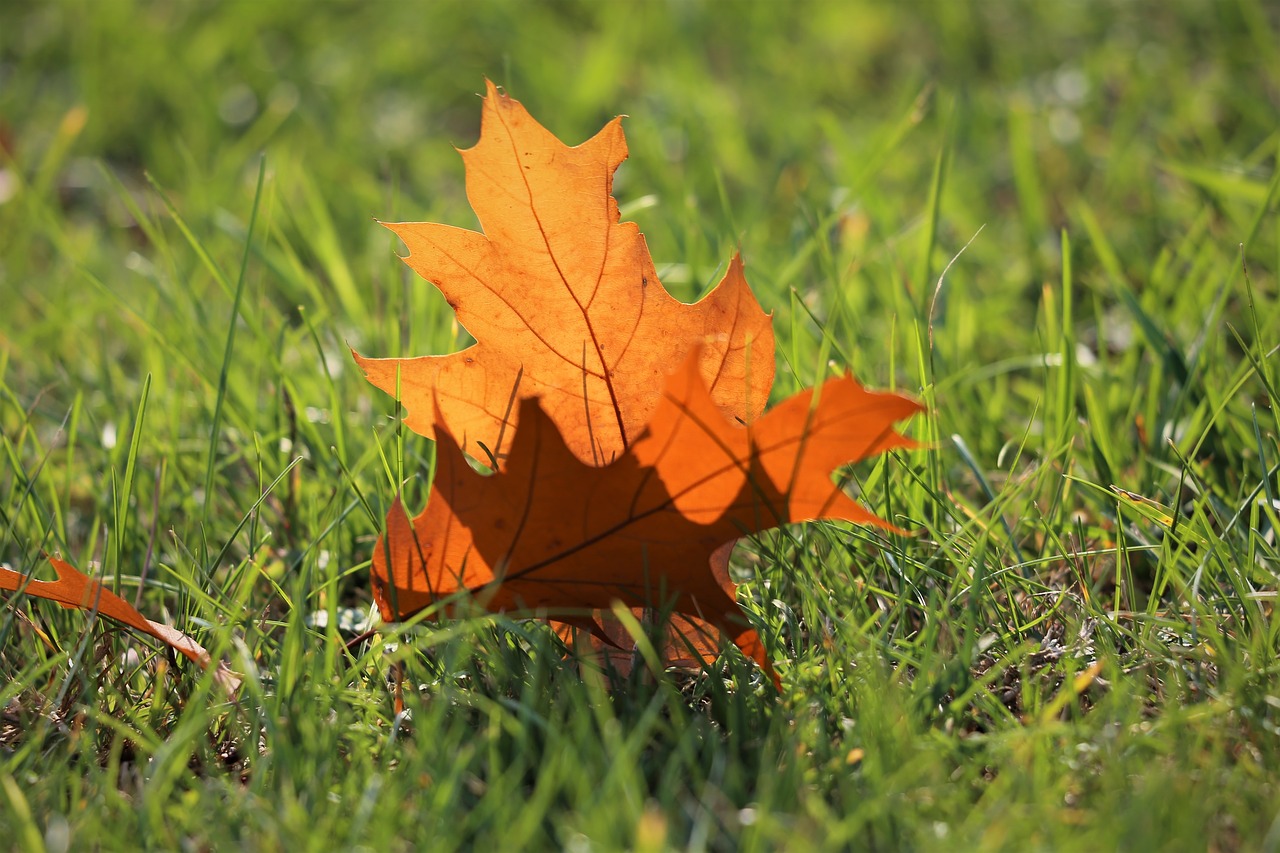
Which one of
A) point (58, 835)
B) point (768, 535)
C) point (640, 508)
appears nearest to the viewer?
point (58, 835)

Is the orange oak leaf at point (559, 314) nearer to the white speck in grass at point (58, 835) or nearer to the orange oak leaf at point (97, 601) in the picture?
the orange oak leaf at point (97, 601)

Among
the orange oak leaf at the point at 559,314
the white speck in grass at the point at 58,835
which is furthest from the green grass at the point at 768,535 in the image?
the orange oak leaf at the point at 559,314

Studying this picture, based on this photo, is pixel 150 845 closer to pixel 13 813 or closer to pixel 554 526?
pixel 13 813

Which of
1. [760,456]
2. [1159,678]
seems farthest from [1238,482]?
[760,456]

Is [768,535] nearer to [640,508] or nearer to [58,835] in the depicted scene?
[640,508]

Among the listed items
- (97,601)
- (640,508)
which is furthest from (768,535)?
(97,601)

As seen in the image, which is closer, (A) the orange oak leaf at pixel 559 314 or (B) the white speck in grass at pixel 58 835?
(B) the white speck in grass at pixel 58 835
